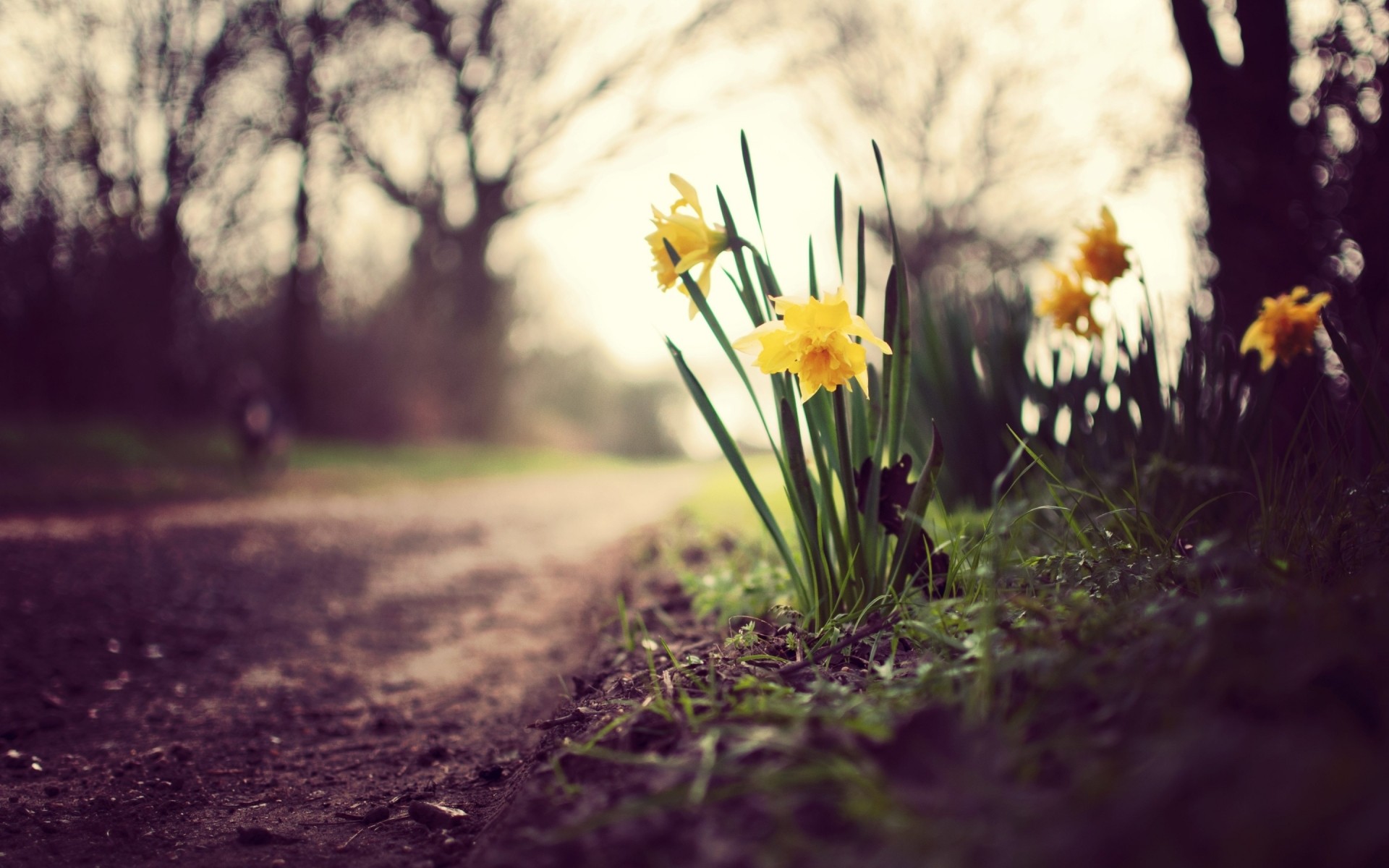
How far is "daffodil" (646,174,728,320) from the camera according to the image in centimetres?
165

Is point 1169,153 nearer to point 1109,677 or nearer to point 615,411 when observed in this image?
point 1109,677

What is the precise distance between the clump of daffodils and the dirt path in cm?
88

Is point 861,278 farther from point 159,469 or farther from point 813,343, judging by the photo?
point 159,469

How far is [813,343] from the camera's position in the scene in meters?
1.51

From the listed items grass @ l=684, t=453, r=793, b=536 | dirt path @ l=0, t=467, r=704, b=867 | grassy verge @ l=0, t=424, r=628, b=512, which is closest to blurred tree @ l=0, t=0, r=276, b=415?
grassy verge @ l=0, t=424, r=628, b=512

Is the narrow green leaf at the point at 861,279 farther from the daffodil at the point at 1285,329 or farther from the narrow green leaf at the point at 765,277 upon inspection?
the daffodil at the point at 1285,329

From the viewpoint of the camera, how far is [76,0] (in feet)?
32.2

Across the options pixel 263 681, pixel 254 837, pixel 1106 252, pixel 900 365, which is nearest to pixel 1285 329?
pixel 1106 252

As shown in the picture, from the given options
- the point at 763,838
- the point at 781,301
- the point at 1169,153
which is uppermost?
the point at 1169,153

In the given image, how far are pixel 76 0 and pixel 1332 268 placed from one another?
13696mm

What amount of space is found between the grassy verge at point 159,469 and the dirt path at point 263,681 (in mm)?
1075

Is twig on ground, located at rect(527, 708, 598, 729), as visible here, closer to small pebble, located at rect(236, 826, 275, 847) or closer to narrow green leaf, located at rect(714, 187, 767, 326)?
small pebble, located at rect(236, 826, 275, 847)

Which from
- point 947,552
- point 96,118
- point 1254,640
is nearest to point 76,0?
point 96,118

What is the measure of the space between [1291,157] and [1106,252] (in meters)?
1.28
